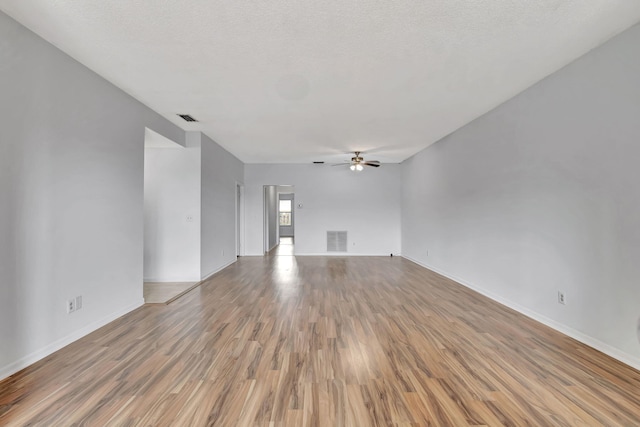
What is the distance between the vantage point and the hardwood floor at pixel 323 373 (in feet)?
5.36

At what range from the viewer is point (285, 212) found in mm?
15742

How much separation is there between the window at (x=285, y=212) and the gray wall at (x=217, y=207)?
844 centimetres

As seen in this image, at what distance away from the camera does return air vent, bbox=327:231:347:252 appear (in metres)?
8.18

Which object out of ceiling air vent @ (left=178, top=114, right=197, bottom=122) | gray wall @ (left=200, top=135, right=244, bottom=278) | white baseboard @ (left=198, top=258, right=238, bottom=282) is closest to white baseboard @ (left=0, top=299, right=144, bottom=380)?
white baseboard @ (left=198, top=258, right=238, bottom=282)

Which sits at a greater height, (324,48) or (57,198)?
(324,48)

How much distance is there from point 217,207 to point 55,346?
140 inches

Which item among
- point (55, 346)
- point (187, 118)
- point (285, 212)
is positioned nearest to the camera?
point (55, 346)

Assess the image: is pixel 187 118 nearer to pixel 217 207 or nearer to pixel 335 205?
pixel 217 207

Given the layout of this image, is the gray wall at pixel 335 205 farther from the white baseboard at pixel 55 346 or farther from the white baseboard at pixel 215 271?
the white baseboard at pixel 55 346

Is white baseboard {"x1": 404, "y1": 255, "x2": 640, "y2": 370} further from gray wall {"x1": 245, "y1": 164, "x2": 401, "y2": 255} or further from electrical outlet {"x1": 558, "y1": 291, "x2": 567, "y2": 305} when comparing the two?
gray wall {"x1": 245, "y1": 164, "x2": 401, "y2": 255}

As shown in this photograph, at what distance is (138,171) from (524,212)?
4771 mm

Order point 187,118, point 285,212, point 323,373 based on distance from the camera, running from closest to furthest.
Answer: point 323,373, point 187,118, point 285,212

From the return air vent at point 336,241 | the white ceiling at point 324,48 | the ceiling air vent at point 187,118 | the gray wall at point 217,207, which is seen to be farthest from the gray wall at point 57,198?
the return air vent at point 336,241

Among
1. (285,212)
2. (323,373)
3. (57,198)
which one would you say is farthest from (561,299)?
(285,212)
